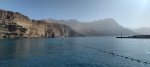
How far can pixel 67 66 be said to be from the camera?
140 feet

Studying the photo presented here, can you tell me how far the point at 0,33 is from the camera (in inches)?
7672

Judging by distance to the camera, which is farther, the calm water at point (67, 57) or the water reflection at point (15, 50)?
the water reflection at point (15, 50)

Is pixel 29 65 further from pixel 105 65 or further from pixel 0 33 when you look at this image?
pixel 0 33

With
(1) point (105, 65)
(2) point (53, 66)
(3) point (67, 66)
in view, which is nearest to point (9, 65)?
(2) point (53, 66)

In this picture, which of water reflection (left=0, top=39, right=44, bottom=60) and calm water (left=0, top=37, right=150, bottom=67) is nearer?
calm water (left=0, top=37, right=150, bottom=67)

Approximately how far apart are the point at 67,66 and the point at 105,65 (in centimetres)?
898

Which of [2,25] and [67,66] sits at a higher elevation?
[2,25]

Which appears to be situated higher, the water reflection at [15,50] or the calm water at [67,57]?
the water reflection at [15,50]

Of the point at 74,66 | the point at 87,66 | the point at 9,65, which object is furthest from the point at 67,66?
the point at 9,65

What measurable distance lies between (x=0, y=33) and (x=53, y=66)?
169081mm

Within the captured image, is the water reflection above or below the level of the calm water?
above

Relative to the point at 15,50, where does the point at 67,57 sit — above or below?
below

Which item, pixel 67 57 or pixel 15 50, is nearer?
pixel 67 57

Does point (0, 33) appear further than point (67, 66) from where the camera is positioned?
Yes
